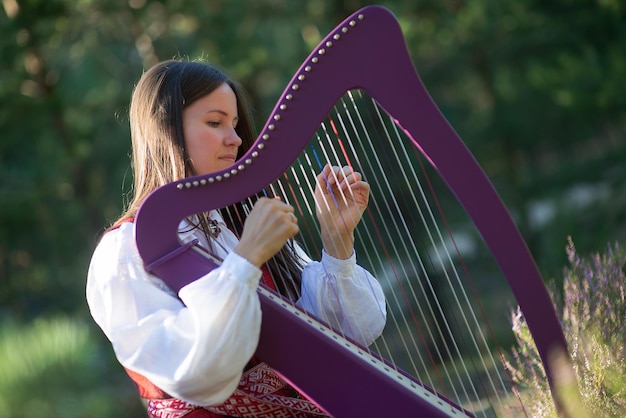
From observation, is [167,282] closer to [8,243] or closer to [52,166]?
[52,166]

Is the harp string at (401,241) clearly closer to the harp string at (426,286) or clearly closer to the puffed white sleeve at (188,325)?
the harp string at (426,286)

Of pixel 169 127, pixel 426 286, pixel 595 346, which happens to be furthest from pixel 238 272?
pixel 426 286

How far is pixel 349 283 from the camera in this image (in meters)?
2.24

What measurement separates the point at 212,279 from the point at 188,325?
10 centimetres

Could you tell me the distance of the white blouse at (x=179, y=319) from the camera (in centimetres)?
174

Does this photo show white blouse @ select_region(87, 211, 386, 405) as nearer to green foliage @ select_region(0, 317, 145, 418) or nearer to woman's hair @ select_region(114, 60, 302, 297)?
woman's hair @ select_region(114, 60, 302, 297)

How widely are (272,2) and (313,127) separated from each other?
6646 mm

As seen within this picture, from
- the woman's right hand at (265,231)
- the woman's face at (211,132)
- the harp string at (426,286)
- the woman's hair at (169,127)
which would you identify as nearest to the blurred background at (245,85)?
the harp string at (426,286)

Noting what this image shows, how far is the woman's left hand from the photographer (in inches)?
84.4

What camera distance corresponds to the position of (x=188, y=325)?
69.9 inches

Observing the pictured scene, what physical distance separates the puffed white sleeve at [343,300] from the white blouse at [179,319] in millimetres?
418

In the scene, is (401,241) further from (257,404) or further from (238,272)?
(238,272)

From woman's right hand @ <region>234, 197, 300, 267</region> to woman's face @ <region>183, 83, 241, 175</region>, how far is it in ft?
0.88

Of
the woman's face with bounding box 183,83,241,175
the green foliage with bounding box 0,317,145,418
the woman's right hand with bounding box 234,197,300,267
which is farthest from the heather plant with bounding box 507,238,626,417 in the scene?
the green foliage with bounding box 0,317,145,418
